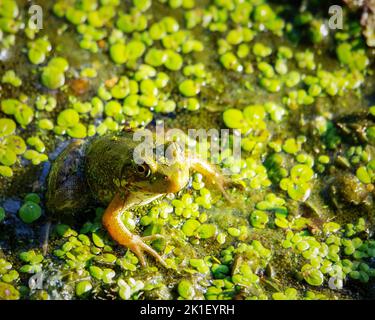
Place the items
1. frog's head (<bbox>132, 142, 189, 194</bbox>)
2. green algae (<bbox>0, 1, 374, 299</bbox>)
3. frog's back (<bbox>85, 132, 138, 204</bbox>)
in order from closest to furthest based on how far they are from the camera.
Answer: frog's head (<bbox>132, 142, 189, 194</bbox>)
green algae (<bbox>0, 1, 374, 299</bbox>)
frog's back (<bbox>85, 132, 138, 204</bbox>)

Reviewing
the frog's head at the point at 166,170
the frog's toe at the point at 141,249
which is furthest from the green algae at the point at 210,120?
the frog's head at the point at 166,170

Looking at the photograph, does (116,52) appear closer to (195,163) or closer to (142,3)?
(142,3)

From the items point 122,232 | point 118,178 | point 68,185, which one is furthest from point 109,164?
point 122,232

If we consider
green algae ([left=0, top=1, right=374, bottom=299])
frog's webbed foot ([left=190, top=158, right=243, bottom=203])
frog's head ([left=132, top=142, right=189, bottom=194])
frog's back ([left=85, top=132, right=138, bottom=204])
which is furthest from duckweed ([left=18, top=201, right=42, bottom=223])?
frog's webbed foot ([left=190, top=158, right=243, bottom=203])

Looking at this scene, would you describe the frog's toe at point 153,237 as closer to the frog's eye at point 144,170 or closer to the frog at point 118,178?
the frog at point 118,178

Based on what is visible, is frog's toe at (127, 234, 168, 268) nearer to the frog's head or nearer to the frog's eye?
the frog's head

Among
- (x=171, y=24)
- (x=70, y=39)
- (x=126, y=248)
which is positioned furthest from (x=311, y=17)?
(x=126, y=248)

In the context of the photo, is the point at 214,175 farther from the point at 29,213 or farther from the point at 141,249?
the point at 29,213
